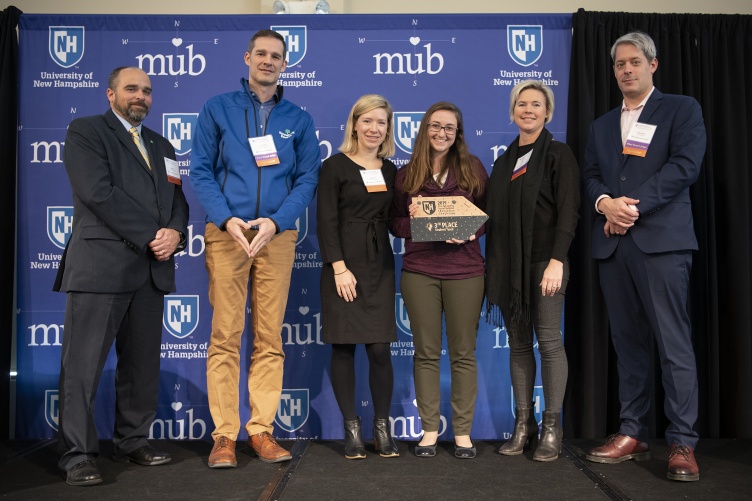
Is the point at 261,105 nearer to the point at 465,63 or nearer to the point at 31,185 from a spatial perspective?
the point at 465,63

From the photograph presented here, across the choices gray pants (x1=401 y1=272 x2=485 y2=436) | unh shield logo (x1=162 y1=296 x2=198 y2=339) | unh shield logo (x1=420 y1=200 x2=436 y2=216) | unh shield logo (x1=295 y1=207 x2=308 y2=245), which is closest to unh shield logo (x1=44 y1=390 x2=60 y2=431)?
unh shield logo (x1=162 y1=296 x2=198 y2=339)

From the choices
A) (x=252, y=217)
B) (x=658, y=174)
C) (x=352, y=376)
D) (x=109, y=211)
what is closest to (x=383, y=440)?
(x=352, y=376)

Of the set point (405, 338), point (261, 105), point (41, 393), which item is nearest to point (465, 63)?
point (261, 105)

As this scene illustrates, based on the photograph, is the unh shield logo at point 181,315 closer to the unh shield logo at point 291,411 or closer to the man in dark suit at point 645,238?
the unh shield logo at point 291,411

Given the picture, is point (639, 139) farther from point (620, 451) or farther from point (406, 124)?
point (620, 451)

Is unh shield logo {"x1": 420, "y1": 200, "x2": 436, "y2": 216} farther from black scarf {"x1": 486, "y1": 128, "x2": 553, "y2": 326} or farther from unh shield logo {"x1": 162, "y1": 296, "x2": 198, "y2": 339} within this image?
A: unh shield logo {"x1": 162, "y1": 296, "x2": 198, "y2": 339}

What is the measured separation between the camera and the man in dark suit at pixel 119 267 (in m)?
2.83

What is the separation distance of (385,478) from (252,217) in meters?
1.28

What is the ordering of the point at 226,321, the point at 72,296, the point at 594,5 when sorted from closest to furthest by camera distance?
the point at 72,296 < the point at 226,321 < the point at 594,5

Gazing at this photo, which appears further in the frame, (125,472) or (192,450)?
(192,450)

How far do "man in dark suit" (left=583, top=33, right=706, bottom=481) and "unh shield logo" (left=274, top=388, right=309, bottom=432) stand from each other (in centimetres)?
152

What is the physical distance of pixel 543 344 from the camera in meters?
3.07

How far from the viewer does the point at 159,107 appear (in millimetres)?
3768

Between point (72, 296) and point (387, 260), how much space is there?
4.54 feet
